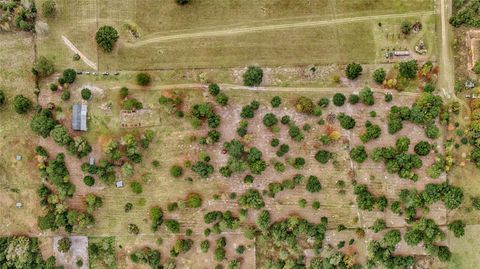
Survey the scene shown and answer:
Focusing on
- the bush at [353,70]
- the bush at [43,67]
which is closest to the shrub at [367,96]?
the bush at [353,70]

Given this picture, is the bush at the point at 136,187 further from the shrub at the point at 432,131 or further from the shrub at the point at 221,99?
the shrub at the point at 432,131

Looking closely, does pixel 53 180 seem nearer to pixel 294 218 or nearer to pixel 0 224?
pixel 0 224

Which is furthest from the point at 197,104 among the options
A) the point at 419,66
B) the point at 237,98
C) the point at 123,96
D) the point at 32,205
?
the point at 419,66

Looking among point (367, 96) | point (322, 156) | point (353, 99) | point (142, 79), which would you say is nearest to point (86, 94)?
point (142, 79)

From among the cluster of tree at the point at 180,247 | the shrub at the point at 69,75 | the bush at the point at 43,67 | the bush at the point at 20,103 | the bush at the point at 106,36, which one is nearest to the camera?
the bush at the point at 20,103

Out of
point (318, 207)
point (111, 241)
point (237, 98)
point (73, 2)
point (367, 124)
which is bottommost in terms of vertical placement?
point (111, 241)

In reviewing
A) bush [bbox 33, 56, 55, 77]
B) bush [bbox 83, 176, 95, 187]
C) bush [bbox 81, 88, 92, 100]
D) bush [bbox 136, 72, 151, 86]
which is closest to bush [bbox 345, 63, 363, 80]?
bush [bbox 136, 72, 151, 86]
